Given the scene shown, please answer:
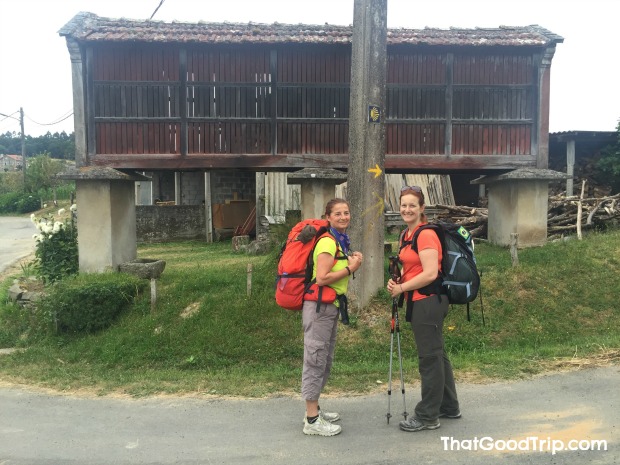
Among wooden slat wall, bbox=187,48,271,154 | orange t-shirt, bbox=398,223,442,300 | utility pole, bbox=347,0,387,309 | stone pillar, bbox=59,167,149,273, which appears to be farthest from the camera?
wooden slat wall, bbox=187,48,271,154

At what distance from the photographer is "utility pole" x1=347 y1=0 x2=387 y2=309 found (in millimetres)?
7250

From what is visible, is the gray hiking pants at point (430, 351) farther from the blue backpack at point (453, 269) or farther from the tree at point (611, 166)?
the tree at point (611, 166)

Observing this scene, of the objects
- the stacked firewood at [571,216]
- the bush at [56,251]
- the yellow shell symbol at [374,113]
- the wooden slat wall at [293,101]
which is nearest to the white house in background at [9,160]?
→ the bush at [56,251]

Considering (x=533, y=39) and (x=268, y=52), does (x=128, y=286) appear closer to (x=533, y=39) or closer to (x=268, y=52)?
(x=268, y=52)

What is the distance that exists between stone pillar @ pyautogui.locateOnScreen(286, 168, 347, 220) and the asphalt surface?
15.5 feet

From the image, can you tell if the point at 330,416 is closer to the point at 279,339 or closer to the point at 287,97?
A: the point at 279,339

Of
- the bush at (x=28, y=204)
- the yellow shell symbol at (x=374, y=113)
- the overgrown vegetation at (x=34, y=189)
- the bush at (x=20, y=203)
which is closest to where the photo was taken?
the yellow shell symbol at (x=374, y=113)

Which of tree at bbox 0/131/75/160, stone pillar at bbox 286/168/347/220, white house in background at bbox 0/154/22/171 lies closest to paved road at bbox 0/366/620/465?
stone pillar at bbox 286/168/347/220

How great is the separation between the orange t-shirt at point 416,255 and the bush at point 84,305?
5463mm

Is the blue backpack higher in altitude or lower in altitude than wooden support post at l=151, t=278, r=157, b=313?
higher

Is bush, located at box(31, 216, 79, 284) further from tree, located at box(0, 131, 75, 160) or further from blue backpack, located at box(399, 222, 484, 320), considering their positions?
tree, located at box(0, 131, 75, 160)

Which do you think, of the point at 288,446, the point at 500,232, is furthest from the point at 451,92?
the point at 288,446

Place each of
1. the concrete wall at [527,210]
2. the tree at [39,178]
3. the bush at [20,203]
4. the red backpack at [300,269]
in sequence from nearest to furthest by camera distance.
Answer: the red backpack at [300,269], the concrete wall at [527,210], the bush at [20,203], the tree at [39,178]

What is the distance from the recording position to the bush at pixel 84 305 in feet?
25.9
